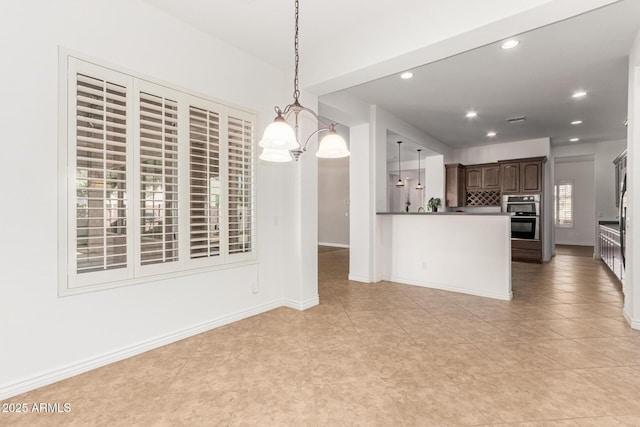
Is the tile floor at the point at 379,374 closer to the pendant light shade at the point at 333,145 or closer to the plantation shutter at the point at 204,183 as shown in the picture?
the plantation shutter at the point at 204,183

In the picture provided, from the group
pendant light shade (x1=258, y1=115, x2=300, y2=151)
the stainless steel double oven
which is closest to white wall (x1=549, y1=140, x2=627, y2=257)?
the stainless steel double oven

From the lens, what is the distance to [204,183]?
3025mm

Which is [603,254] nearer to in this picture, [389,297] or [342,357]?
[389,297]

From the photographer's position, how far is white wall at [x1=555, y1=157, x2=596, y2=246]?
9.27 metres

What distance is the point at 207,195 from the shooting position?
9.95 ft

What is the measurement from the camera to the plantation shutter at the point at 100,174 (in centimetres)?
228

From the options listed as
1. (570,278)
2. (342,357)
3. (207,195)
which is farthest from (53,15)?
(570,278)

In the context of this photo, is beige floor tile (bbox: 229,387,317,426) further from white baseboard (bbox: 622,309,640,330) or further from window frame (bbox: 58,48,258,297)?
white baseboard (bbox: 622,309,640,330)

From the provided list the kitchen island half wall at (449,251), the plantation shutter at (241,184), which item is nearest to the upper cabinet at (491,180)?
the kitchen island half wall at (449,251)

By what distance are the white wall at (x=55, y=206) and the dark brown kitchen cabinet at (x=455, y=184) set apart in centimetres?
664

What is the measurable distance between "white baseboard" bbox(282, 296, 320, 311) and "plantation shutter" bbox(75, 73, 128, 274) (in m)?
1.89

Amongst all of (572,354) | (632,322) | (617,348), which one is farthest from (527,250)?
(572,354)

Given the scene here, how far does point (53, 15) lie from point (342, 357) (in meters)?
3.30

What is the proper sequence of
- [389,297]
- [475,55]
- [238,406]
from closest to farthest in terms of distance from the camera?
[238,406]
[475,55]
[389,297]
